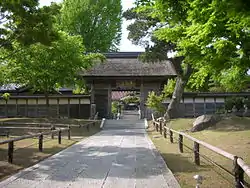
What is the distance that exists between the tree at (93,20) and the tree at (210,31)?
128ft

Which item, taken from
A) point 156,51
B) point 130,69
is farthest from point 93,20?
point 156,51

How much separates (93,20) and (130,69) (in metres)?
13.6

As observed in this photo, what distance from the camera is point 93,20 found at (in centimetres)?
4891

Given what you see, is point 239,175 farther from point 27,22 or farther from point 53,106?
point 53,106

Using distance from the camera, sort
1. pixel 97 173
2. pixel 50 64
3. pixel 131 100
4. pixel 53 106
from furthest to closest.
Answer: pixel 131 100, pixel 53 106, pixel 50 64, pixel 97 173

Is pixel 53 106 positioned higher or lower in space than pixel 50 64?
lower

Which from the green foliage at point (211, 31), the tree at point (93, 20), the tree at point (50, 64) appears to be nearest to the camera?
the green foliage at point (211, 31)

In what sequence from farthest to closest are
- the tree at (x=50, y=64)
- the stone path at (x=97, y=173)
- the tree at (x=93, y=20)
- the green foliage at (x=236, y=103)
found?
the tree at (x=93, y=20) → the green foliage at (x=236, y=103) → the tree at (x=50, y=64) → the stone path at (x=97, y=173)

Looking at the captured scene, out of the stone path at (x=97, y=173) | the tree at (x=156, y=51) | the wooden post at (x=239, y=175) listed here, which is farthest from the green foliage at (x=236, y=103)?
the wooden post at (x=239, y=175)

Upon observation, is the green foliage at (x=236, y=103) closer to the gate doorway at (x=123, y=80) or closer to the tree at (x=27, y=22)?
the gate doorway at (x=123, y=80)

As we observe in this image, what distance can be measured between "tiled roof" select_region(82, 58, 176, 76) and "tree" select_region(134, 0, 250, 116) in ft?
87.6

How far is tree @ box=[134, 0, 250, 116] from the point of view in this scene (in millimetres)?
6285

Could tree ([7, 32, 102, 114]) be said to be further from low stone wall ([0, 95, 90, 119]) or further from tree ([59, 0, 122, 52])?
tree ([59, 0, 122, 52])

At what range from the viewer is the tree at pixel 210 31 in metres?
6.29
